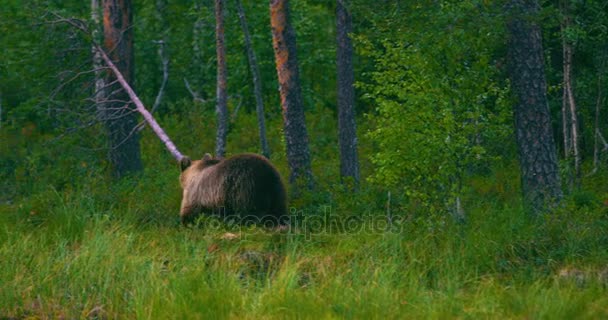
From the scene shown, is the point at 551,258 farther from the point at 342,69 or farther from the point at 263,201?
the point at 342,69

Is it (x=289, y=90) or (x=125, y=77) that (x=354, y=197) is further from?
(x=125, y=77)

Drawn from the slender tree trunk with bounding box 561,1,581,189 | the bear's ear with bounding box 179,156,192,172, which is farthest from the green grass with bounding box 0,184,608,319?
the slender tree trunk with bounding box 561,1,581,189

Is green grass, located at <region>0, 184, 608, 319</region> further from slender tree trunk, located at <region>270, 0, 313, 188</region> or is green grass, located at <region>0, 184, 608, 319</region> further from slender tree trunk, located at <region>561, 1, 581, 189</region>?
slender tree trunk, located at <region>561, 1, 581, 189</region>

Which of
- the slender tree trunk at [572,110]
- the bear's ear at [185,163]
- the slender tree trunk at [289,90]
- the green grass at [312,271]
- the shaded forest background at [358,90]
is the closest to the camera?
the green grass at [312,271]

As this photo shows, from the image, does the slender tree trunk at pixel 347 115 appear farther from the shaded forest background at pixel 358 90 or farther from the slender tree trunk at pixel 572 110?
the slender tree trunk at pixel 572 110

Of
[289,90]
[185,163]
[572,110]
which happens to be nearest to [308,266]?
[185,163]

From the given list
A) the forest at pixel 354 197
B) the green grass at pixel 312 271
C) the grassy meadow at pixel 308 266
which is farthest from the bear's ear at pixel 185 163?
the green grass at pixel 312 271

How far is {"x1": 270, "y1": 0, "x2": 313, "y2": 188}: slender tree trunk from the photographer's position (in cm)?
1302

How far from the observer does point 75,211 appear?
9438mm

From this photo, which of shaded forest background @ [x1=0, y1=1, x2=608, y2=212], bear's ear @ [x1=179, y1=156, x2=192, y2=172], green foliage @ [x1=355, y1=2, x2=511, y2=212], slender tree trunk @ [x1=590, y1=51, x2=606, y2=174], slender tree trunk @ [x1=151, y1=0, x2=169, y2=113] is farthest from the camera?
slender tree trunk @ [x1=151, y1=0, x2=169, y2=113]

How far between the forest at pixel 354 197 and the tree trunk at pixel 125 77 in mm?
34

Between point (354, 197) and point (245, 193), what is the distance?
158cm

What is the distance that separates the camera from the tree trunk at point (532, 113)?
10570 mm

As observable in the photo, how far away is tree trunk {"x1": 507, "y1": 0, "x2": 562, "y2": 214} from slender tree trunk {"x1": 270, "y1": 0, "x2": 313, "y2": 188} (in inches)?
142
